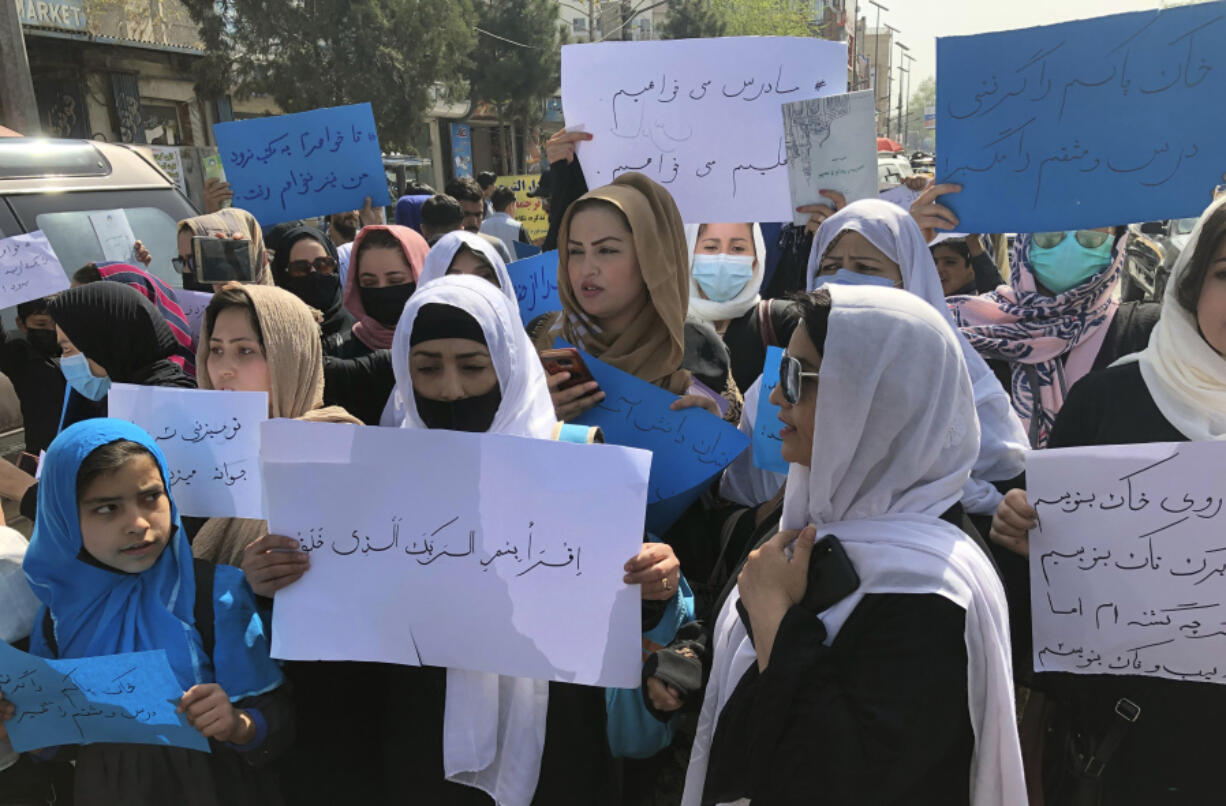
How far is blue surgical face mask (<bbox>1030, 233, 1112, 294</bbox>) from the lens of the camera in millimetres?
2846

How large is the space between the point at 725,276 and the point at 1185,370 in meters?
1.85

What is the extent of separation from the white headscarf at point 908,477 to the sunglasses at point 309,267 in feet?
10.3

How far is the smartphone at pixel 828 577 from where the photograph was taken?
1.32 metres

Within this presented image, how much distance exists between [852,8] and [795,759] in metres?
87.5

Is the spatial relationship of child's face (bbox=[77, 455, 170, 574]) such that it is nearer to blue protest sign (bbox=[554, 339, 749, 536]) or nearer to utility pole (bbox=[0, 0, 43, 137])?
blue protest sign (bbox=[554, 339, 749, 536])

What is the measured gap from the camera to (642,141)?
3090 millimetres

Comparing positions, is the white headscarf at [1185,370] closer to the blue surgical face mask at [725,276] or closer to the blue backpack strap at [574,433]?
the blue backpack strap at [574,433]

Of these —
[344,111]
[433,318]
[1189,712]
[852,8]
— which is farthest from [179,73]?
[852,8]

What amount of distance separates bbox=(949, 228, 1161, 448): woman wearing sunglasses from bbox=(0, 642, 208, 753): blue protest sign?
260 cm

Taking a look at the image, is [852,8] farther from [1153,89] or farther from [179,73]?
[1153,89]

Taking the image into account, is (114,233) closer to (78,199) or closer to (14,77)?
(78,199)

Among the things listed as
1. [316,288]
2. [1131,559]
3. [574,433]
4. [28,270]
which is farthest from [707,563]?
[28,270]

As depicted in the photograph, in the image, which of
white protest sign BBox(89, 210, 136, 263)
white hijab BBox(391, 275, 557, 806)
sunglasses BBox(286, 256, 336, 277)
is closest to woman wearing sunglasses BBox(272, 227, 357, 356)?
sunglasses BBox(286, 256, 336, 277)

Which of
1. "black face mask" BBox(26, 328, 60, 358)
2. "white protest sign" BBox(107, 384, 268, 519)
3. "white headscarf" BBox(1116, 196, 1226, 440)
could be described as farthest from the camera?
"black face mask" BBox(26, 328, 60, 358)
